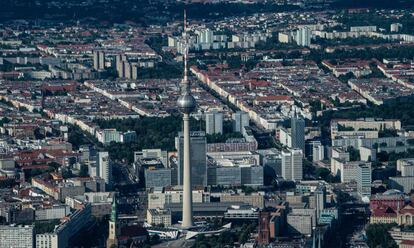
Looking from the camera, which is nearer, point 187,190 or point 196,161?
point 187,190

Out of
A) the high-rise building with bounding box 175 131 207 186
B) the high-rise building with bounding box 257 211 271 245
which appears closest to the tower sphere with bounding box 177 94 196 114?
the high-rise building with bounding box 175 131 207 186

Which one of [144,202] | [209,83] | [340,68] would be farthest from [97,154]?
[340,68]

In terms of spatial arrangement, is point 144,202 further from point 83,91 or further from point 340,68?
point 340,68

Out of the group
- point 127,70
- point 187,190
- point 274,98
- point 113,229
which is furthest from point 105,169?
point 127,70

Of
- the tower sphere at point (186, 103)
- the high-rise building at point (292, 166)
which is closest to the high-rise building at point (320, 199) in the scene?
the tower sphere at point (186, 103)

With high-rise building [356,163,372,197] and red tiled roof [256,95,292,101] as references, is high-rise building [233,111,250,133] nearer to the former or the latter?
red tiled roof [256,95,292,101]

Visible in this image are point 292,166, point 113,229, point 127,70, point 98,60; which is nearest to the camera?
point 113,229

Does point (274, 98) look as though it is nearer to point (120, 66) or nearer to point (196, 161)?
point (120, 66)

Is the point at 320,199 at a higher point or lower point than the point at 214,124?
higher
